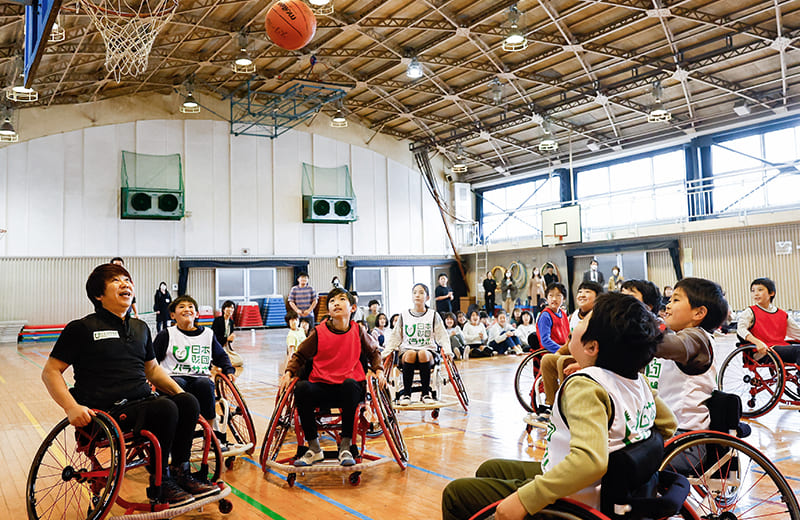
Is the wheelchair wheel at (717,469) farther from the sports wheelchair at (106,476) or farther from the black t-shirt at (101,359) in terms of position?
the black t-shirt at (101,359)

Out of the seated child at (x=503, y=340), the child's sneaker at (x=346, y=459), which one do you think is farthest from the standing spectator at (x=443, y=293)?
the child's sneaker at (x=346, y=459)

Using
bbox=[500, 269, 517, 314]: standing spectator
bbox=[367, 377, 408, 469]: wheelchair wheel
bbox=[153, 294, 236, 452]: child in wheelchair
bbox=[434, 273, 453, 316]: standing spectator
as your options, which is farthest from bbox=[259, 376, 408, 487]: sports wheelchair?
bbox=[500, 269, 517, 314]: standing spectator

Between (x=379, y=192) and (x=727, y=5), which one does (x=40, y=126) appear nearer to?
(x=379, y=192)

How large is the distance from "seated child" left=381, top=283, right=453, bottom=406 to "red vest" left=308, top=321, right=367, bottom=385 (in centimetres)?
163

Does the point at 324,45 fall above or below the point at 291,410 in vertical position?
above

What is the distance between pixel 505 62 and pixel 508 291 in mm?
7574

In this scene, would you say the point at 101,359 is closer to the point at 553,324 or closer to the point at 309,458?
the point at 309,458

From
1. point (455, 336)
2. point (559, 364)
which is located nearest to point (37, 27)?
point (559, 364)

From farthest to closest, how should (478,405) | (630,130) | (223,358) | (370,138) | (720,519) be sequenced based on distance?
(370,138) → (630,130) → (478,405) → (223,358) → (720,519)

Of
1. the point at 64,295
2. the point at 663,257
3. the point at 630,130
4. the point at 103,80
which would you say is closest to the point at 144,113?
the point at 103,80

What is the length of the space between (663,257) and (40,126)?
16351mm

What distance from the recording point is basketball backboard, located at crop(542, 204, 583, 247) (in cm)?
1656

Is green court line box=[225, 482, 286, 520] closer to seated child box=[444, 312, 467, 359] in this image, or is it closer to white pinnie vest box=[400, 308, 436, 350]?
white pinnie vest box=[400, 308, 436, 350]

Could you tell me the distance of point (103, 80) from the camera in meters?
14.7
